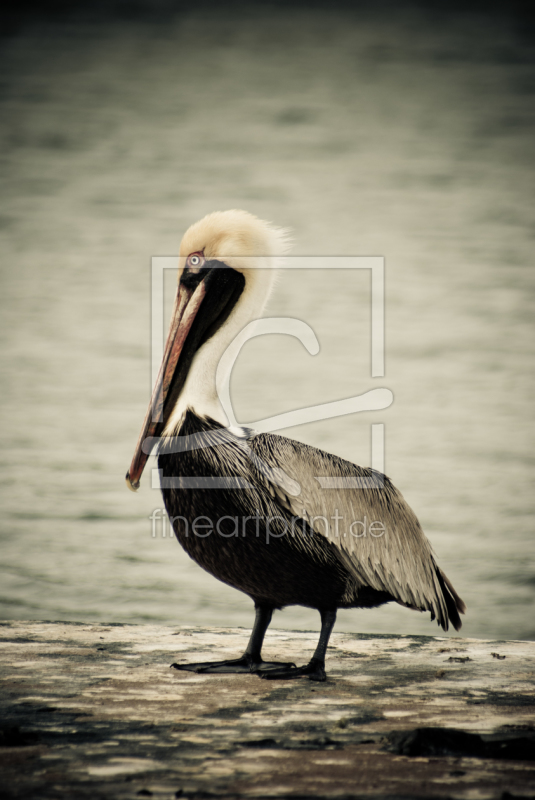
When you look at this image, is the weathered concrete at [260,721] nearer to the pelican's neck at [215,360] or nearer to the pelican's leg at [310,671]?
the pelican's leg at [310,671]

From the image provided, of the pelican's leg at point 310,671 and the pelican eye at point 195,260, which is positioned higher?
the pelican eye at point 195,260

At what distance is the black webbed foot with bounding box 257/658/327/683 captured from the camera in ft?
6.68

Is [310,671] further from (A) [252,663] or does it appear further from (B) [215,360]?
(B) [215,360]

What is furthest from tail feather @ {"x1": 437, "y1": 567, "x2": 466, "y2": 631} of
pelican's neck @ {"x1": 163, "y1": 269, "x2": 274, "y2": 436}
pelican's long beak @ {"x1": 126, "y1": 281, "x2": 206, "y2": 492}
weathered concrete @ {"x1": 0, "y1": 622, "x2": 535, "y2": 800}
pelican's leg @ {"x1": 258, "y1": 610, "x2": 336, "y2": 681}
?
pelican's long beak @ {"x1": 126, "y1": 281, "x2": 206, "y2": 492}

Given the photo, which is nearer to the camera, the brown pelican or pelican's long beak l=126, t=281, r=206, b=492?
the brown pelican

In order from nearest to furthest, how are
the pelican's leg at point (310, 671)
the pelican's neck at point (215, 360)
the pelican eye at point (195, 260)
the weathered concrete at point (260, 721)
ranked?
1. the weathered concrete at point (260, 721)
2. the pelican's leg at point (310, 671)
3. the pelican's neck at point (215, 360)
4. the pelican eye at point (195, 260)

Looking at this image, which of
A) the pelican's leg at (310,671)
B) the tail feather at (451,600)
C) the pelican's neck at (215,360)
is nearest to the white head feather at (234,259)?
the pelican's neck at (215,360)

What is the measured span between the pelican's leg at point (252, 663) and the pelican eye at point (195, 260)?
1.03m

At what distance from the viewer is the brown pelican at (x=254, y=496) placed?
2051 mm

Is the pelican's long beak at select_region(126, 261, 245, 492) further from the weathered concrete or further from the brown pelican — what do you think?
the weathered concrete

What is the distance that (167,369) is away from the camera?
2.28 metres

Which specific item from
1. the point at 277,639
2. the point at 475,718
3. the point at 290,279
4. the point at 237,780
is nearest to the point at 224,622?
the point at 277,639

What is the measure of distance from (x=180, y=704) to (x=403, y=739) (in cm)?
54

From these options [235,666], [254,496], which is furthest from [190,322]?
[235,666]
